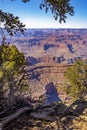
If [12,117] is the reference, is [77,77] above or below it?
below

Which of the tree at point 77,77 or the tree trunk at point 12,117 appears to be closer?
the tree trunk at point 12,117

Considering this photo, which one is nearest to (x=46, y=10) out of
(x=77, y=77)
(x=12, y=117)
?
(x=12, y=117)

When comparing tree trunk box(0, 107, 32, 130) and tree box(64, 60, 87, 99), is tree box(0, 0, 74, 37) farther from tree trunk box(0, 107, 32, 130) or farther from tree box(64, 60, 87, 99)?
tree box(64, 60, 87, 99)

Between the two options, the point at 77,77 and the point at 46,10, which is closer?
the point at 46,10

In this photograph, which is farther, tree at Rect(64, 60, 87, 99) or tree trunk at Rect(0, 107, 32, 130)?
tree at Rect(64, 60, 87, 99)

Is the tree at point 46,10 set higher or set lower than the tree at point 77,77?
higher

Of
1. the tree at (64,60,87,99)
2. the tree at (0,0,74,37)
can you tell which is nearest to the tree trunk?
the tree at (0,0,74,37)

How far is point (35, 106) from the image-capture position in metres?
11.5

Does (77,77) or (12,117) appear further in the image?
(77,77)

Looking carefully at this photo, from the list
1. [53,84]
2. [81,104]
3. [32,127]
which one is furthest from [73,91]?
[53,84]

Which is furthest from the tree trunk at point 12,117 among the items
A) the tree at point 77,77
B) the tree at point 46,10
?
the tree at point 77,77

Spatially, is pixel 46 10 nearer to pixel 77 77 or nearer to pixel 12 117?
pixel 12 117

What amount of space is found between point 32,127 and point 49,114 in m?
1.07

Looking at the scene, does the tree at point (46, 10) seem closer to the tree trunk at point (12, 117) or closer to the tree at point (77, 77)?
the tree trunk at point (12, 117)
